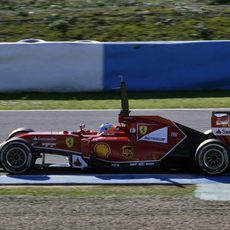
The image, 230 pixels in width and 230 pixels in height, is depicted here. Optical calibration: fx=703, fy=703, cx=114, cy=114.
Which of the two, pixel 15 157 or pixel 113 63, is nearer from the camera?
pixel 15 157

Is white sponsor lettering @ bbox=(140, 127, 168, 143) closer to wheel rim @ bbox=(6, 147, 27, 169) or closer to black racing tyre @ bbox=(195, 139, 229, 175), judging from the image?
black racing tyre @ bbox=(195, 139, 229, 175)

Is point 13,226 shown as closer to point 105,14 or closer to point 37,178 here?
point 37,178

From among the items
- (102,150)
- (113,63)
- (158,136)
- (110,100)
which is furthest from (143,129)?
(113,63)

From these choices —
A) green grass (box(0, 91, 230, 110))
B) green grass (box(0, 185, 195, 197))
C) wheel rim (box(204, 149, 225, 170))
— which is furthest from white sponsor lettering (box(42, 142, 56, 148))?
green grass (box(0, 91, 230, 110))

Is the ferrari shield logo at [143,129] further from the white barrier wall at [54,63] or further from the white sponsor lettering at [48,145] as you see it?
the white barrier wall at [54,63]

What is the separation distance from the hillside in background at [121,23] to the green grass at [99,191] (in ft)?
40.4

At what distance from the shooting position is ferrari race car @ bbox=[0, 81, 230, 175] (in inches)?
348

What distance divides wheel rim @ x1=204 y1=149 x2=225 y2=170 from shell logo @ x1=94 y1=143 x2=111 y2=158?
1232mm

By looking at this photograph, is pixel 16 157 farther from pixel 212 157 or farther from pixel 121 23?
pixel 121 23

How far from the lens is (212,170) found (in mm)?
8828

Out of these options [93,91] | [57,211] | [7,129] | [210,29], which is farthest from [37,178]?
[210,29]

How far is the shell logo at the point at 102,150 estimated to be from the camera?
8883 mm

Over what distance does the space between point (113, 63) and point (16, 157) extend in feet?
25.9

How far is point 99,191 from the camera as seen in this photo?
8031mm
